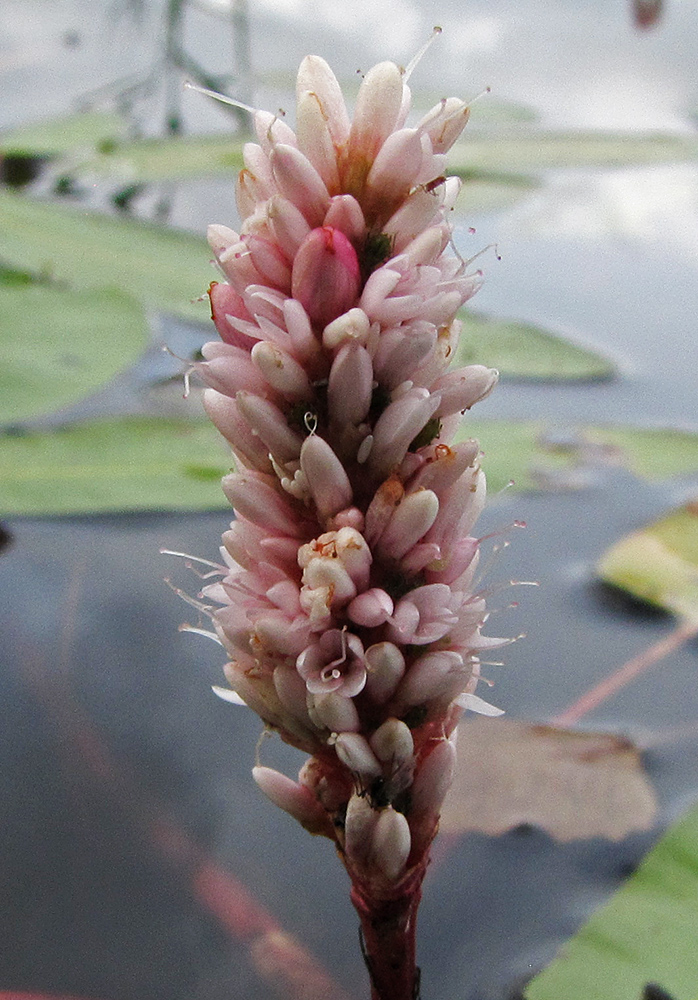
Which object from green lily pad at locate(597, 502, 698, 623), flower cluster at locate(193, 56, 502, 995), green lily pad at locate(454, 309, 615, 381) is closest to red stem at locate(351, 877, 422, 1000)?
flower cluster at locate(193, 56, 502, 995)

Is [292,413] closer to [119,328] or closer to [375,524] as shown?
[375,524]

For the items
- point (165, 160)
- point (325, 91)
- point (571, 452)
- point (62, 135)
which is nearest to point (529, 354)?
point (571, 452)

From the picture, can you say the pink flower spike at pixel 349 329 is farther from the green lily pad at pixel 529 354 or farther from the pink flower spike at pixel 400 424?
the green lily pad at pixel 529 354

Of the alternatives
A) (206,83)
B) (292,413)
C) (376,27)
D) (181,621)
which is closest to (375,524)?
(292,413)

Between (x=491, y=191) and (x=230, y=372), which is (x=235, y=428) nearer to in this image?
(x=230, y=372)

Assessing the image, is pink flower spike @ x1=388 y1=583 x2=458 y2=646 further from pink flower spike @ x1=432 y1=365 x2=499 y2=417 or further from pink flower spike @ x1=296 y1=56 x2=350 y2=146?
pink flower spike @ x1=296 y1=56 x2=350 y2=146

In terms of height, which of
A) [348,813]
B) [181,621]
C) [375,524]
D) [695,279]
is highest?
[375,524]

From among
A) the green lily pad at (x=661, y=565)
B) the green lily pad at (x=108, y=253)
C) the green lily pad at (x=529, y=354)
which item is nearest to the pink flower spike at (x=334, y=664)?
the green lily pad at (x=661, y=565)
